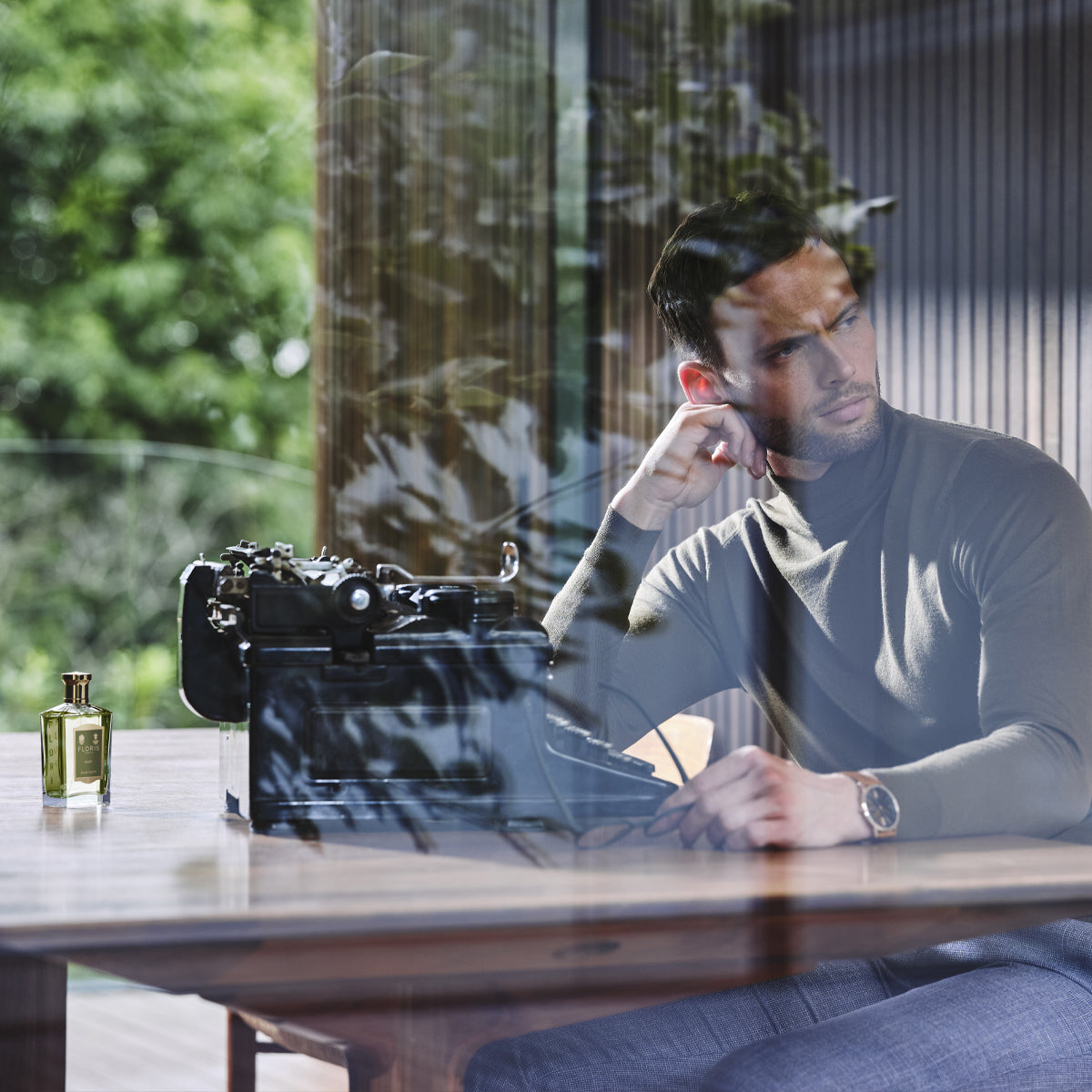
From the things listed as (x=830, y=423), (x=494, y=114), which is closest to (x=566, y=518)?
(x=494, y=114)

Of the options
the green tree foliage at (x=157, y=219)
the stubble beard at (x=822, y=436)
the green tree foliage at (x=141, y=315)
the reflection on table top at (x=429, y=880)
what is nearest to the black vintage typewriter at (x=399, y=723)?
the reflection on table top at (x=429, y=880)

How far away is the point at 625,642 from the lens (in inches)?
51.4

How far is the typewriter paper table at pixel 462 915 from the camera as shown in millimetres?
668

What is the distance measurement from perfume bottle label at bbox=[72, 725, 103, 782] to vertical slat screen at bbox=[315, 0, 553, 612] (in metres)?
1.54

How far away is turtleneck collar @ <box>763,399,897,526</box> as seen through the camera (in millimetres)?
1286

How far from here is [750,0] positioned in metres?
2.64

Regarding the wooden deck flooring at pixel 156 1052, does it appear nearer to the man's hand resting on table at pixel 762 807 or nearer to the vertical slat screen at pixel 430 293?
the man's hand resting on table at pixel 762 807

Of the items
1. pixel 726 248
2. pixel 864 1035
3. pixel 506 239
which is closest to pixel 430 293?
pixel 506 239

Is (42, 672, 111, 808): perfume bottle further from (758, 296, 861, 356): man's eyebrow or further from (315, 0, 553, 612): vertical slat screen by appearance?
(315, 0, 553, 612): vertical slat screen

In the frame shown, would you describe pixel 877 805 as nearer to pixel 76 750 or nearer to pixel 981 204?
pixel 76 750

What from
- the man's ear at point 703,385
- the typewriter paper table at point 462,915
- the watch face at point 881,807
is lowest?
the typewriter paper table at point 462,915

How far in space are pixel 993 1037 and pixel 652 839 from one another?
0.34 metres

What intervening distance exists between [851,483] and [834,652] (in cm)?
19

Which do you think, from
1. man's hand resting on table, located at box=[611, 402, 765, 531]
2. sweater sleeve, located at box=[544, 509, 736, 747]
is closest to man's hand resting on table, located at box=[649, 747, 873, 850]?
sweater sleeve, located at box=[544, 509, 736, 747]
